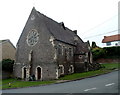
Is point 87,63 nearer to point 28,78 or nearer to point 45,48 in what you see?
point 45,48

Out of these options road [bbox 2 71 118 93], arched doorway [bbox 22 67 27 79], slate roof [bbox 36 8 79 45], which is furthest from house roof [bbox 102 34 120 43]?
road [bbox 2 71 118 93]

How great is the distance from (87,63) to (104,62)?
12.6 meters

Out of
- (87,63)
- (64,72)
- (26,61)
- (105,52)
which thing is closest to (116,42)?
(105,52)

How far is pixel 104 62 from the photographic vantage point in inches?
1777

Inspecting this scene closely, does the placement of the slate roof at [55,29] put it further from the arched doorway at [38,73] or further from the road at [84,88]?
the road at [84,88]

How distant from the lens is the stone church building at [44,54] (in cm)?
2936

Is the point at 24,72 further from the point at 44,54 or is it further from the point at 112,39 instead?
the point at 112,39

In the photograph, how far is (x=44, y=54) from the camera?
99.8 feet

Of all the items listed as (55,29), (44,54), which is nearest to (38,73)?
(44,54)

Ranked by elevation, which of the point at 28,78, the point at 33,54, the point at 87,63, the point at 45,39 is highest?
the point at 45,39

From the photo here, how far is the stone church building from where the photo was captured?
96.3 ft

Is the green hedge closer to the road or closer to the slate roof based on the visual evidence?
the slate roof

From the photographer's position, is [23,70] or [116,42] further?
[116,42]

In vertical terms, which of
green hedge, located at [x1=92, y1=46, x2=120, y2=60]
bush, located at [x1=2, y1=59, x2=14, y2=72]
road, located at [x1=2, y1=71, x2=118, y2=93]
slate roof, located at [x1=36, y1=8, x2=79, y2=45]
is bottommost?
road, located at [x1=2, y1=71, x2=118, y2=93]
